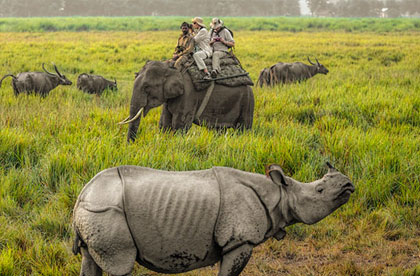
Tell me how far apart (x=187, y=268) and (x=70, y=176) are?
93.3 inches

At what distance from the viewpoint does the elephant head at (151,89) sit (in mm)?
5668

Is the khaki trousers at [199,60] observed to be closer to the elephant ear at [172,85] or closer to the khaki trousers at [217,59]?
the khaki trousers at [217,59]

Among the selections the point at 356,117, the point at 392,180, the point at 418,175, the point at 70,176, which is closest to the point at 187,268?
the point at 70,176

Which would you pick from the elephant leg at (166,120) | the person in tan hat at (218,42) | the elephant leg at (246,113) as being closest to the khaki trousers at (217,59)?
the person in tan hat at (218,42)

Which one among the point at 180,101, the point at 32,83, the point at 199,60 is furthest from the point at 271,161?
the point at 32,83

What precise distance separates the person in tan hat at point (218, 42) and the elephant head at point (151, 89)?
76 centimetres

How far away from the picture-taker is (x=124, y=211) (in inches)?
87.7

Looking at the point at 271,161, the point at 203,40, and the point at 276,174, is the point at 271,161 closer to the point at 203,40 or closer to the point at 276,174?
the point at 276,174

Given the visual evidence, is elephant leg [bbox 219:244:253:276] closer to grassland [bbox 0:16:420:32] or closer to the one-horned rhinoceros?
the one-horned rhinoceros

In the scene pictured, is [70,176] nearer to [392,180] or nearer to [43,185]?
[43,185]

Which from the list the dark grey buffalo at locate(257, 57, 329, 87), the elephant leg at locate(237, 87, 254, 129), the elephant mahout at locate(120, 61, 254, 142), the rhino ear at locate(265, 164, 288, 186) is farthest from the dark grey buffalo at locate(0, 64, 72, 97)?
the rhino ear at locate(265, 164, 288, 186)

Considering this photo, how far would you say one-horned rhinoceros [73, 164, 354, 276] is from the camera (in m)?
2.20

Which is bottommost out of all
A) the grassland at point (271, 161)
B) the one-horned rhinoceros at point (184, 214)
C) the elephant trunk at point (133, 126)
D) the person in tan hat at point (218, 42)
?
the grassland at point (271, 161)

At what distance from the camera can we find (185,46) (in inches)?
247
